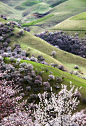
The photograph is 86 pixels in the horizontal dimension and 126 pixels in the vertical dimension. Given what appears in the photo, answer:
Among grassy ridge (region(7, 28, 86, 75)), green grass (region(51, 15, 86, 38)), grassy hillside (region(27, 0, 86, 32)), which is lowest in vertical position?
grassy ridge (region(7, 28, 86, 75))

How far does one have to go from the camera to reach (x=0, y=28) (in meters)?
55.2

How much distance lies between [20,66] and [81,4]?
148732 millimetres

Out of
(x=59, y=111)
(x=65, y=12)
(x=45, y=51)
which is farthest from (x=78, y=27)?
(x=59, y=111)

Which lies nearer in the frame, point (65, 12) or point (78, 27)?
point (78, 27)

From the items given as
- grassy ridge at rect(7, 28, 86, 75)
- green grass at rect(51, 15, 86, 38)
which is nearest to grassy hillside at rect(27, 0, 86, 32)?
green grass at rect(51, 15, 86, 38)

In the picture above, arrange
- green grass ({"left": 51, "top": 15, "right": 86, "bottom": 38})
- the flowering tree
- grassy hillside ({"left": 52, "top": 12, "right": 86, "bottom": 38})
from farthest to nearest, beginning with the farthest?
grassy hillside ({"left": 52, "top": 12, "right": 86, "bottom": 38}) < green grass ({"left": 51, "top": 15, "right": 86, "bottom": 38}) < the flowering tree

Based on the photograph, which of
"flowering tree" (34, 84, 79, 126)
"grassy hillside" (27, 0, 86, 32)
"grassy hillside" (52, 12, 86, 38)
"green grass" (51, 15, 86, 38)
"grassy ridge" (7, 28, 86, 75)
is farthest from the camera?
"grassy hillside" (27, 0, 86, 32)

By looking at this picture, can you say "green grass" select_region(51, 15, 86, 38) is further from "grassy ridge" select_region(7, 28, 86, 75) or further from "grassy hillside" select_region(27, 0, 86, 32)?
"grassy hillside" select_region(27, 0, 86, 32)

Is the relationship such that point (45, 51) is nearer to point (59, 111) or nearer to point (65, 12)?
point (59, 111)

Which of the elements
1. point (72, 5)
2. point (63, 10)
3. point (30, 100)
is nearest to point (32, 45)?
point (30, 100)

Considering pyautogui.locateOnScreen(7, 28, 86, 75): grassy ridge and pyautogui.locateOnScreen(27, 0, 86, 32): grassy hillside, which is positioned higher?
pyautogui.locateOnScreen(27, 0, 86, 32): grassy hillside

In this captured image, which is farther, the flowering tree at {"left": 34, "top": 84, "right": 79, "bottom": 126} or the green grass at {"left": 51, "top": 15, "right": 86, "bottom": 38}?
the green grass at {"left": 51, "top": 15, "right": 86, "bottom": 38}

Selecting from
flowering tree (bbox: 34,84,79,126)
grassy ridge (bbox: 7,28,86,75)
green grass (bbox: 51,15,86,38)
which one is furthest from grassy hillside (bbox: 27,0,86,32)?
flowering tree (bbox: 34,84,79,126)

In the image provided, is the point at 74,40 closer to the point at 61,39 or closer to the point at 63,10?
the point at 61,39
